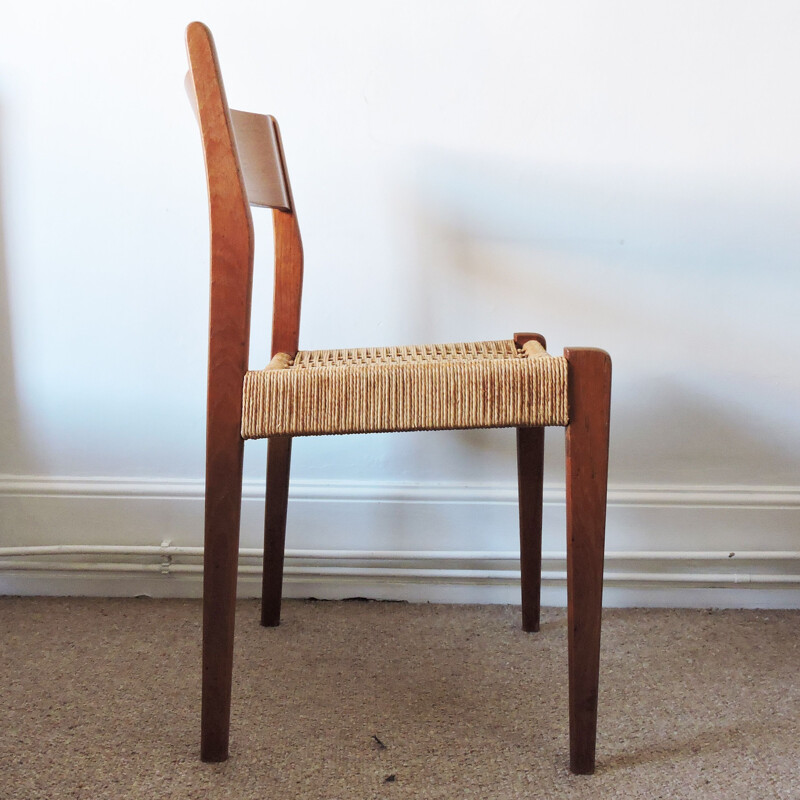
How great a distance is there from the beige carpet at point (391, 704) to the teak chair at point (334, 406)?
0.23 ft

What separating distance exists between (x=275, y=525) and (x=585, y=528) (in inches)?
20.1

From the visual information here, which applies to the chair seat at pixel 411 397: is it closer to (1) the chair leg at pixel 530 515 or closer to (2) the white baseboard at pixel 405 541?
(1) the chair leg at pixel 530 515

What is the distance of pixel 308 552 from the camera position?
4.16ft

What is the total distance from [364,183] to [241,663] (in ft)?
2.36

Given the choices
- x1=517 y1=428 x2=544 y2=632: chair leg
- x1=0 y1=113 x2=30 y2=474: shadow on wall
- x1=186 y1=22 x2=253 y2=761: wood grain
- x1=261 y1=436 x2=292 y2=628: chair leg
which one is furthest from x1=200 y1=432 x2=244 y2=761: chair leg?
x1=0 y1=113 x2=30 y2=474: shadow on wall

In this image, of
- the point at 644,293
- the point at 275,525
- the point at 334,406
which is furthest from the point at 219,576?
the point at 644,293

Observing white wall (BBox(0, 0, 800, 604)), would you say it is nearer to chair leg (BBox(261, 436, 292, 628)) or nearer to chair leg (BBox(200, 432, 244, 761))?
chair leg (BBox(261, 436, 292, 628))

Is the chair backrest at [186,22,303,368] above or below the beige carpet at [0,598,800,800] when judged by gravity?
above

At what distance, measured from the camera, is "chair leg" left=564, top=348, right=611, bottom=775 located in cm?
77

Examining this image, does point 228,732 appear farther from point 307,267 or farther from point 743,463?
point 743,463

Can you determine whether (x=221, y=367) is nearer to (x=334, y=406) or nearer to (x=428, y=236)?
(x=334, y=406)

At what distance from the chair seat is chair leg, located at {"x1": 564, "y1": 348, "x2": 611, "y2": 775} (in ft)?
0.06

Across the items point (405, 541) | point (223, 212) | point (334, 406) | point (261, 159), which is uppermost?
point (261, 159)

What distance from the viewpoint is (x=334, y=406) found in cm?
77
